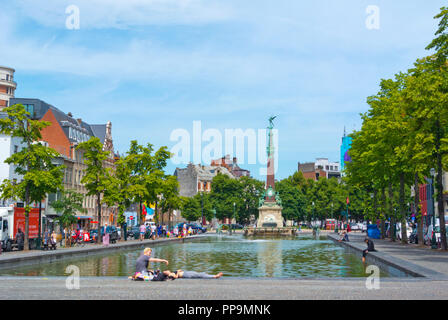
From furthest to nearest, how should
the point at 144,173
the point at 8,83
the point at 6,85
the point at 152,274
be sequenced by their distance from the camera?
the point at 6,85 → the point at 8,83 → the point at 144,173 → the point at 152,274

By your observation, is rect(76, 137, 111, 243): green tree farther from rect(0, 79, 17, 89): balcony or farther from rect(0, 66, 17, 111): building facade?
rect(0, 79, 17, 89): balcony

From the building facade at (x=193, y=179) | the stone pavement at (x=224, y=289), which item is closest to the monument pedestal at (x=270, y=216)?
the building facade at (x=193, y=179)

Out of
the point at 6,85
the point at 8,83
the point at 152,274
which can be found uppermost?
the point at 8,83

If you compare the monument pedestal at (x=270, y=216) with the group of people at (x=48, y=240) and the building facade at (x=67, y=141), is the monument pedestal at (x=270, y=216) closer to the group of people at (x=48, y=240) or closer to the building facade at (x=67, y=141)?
the building facade at (x=67, y=141)

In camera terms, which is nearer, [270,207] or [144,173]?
[144,173]

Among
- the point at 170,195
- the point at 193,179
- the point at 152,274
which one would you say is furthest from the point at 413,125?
the point at 193,179

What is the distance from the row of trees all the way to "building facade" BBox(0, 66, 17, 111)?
8083 centimetres

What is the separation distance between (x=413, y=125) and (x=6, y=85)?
9316 centimetres

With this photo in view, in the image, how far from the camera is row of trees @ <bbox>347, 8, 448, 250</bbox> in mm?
33062

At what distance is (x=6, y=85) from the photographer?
361ft

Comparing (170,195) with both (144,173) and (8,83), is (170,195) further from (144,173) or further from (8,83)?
(8,83)

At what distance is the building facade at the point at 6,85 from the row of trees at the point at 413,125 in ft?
265

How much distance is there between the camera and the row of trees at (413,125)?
3306 cm
